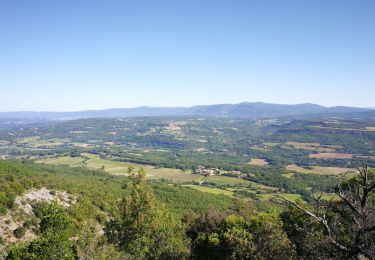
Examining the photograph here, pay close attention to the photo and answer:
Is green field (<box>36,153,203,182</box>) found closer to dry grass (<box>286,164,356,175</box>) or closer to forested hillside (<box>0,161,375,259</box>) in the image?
dry grass (<box>286,164,356,175</box>)

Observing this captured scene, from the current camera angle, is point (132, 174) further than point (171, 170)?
No

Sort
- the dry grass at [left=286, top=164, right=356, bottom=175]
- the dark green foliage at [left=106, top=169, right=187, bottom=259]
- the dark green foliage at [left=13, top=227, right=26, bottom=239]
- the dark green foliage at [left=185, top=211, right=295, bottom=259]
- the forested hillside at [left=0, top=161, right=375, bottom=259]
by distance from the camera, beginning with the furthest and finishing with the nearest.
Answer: the dry grass at [left=286, top=164, right=356, bottom=175] → the dark green foliage at [left=13, top=227, right=26, bottom=239] → the dark green foliage at [left=106, top=169, right=187, bottom=259] → the dark green foliage at [left=185, top=211, right=295, bottom=259] → the forested hillside at [left=0, top=161, right=375, bottom=259]

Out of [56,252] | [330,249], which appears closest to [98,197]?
[56,252]

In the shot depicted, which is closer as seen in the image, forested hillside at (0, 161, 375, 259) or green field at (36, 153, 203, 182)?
forested hillside at (0, 161, 375, 259)

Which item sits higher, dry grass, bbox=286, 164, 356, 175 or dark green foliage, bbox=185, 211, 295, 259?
dark green foliage, bbox=185, 211, 295, 259

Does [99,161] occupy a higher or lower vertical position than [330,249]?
lower

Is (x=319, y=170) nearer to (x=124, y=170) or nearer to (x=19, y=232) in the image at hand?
(x=124, y=170)

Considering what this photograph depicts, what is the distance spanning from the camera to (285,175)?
156 meters

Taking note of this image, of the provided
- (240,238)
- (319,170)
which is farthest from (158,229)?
(319,170)

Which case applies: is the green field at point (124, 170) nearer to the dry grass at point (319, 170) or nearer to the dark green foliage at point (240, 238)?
the dry grass at point (319, 170)

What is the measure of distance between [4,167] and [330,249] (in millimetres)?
74484

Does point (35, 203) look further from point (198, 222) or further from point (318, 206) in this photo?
point (318, 206)

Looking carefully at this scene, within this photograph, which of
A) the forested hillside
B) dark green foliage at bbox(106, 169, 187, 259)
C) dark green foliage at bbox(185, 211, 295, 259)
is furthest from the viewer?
dark green foliage at bbox(106, 169, 187, 259)


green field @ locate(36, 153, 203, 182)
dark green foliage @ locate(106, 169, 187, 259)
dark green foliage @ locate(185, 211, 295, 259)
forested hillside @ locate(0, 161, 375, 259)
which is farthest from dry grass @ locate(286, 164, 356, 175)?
dark green foliage @ locate(106, 169, 187, 259)
